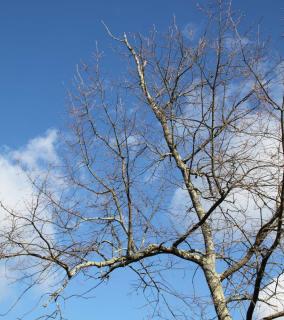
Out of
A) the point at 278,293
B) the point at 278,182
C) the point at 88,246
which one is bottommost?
the point at 278,293

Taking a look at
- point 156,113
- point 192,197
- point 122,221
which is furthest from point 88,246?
point 156,113

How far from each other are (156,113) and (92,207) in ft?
5.60

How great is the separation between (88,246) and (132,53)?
300cm

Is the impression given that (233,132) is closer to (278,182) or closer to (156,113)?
(278,182)

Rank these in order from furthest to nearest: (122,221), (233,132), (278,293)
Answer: (122,221), (233,132), (278,293)

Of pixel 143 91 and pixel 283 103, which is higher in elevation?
pixel 143 91

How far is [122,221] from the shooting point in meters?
7.31

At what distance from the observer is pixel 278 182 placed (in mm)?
5672

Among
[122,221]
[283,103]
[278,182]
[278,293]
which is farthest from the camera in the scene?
[122,221]

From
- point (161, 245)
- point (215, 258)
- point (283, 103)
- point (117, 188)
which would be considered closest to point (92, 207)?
point (117, 188)

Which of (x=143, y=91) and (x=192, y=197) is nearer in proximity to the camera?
(x=192, y=197)

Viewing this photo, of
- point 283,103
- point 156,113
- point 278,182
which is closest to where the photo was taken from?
point 283,103

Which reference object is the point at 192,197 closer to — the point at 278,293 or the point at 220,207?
the point at 220,207

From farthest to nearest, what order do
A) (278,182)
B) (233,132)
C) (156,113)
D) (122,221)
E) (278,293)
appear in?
1. (156,113)
2. (122,221)
3. (233,132)
4. (278,293)
5. (278,182)
